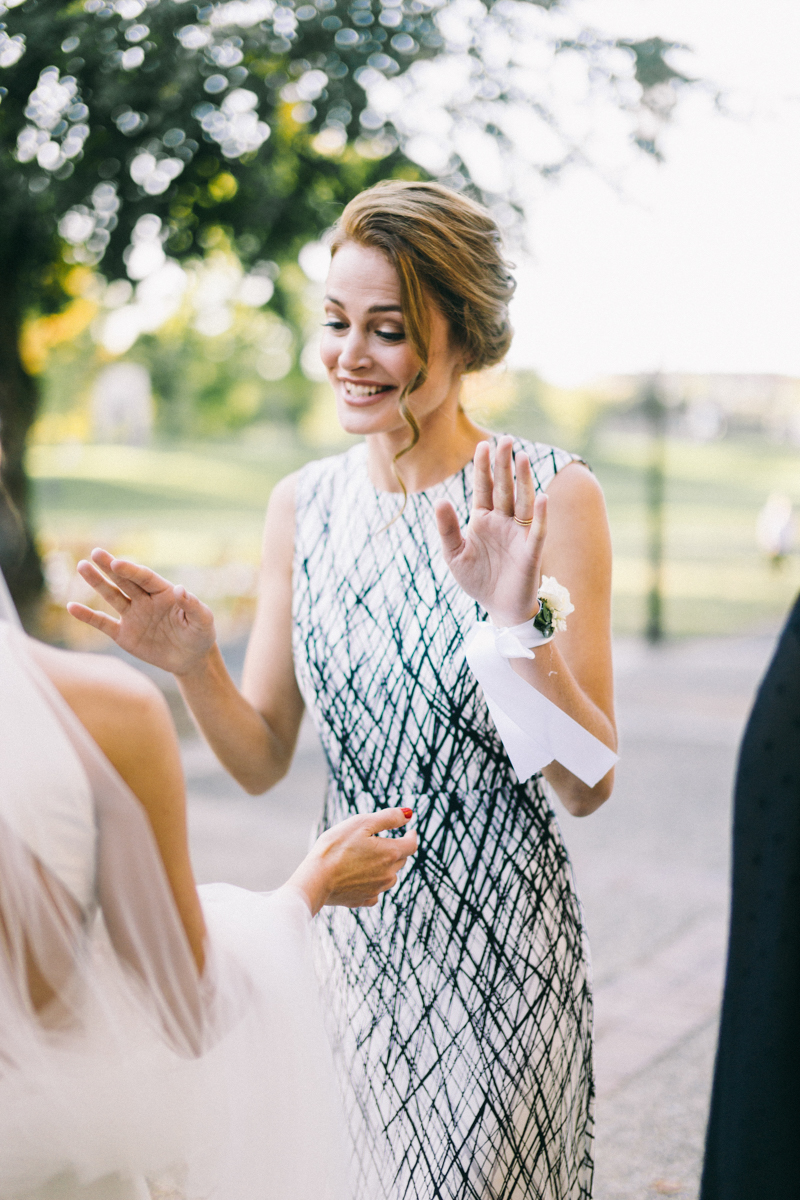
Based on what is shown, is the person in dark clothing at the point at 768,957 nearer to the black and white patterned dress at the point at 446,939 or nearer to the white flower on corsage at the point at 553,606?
the white flower on corsage at the point at 553,606

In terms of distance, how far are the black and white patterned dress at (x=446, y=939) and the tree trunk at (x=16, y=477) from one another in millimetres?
7614

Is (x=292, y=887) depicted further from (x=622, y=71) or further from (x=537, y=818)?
(x=622, y=71)

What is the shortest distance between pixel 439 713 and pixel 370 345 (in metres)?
0.63

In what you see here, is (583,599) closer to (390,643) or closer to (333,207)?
(390,643)

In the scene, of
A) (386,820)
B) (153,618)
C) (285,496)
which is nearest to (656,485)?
(285,496)

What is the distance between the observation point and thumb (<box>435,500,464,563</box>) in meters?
1.66

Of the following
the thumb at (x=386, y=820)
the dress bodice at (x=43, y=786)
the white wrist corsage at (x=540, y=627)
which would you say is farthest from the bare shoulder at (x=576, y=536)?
the dress bodice at (x=43, y=786)

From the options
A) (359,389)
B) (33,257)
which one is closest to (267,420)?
(33,257)

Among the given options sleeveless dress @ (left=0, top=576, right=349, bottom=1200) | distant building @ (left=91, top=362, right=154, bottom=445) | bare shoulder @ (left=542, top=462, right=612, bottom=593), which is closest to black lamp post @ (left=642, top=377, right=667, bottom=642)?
bare shoulder @ (left=542, top=462, right=612, bottom=593)

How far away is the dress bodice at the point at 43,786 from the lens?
1.14 meters

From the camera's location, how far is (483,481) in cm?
168

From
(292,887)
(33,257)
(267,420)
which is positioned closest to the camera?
(292,887)

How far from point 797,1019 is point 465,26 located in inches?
241

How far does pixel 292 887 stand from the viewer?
1.57 m
